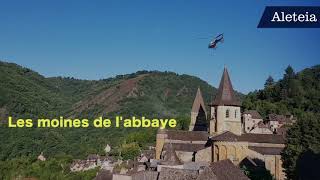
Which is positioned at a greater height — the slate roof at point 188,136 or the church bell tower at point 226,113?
the church bell tower at point 226,113

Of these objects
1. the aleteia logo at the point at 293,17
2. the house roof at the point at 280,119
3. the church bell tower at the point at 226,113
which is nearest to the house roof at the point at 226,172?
the aleteia logo at the point at 293,17

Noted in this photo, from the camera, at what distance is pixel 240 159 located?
59844 millimetres

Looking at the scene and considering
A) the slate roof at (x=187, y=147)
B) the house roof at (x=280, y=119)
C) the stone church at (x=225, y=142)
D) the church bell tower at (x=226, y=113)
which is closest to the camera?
the stone church at (x=225, y=142)

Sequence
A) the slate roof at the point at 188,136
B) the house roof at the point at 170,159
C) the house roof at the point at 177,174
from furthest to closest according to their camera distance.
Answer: the slate roof at the point at 188,136 < the house roof at the point at 170,159 < the house roof at the point at 177,174

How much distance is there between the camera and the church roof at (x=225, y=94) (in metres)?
64.6

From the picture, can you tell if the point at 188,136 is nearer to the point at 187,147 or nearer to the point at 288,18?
the point at 187,147

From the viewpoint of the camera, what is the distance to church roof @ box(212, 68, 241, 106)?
212ft

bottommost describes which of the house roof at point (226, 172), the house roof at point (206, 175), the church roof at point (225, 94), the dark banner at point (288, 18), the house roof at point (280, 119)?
the house roof at point (226, 172)

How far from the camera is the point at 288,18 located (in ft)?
141

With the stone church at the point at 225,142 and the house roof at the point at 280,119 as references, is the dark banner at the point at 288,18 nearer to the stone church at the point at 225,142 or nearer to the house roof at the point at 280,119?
the stone church at the point at 225,142

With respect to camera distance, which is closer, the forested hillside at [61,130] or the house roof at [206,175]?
the house roof at [206,175]

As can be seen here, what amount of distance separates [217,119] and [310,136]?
1547cm

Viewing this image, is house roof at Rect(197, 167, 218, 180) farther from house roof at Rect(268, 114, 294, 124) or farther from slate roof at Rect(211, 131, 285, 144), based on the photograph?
house roof at Rect(268, 114, 294, 124)

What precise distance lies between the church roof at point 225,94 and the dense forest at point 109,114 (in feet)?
29.3
